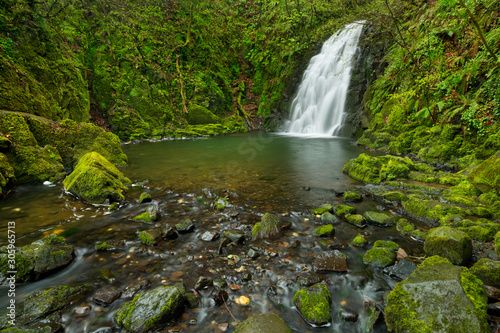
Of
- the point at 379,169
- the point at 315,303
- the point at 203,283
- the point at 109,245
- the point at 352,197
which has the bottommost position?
the point at 109,245

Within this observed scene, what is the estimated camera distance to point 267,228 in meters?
3.62

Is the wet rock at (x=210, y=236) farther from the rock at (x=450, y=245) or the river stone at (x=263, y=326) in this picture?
the rock at (x=450, y=245)

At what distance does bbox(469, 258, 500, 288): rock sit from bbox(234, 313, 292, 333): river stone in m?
2.24

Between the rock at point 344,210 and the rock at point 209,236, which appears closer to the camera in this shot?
the rock at point 209,236

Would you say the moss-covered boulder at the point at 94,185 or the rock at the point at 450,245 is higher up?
the rock at the point at 450,245

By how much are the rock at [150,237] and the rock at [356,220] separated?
3395 mm

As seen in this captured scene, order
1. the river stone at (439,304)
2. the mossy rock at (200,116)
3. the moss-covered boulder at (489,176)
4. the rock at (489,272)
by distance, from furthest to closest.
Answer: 1. the mossy rock at (200,116)
2. the moss-covered boulder at (489,176)
3. the rock at (489,272)
4. the river stone at (439,304)

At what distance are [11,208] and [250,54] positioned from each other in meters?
28.5

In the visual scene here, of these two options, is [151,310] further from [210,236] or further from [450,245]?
[450,245]

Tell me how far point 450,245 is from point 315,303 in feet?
6.71

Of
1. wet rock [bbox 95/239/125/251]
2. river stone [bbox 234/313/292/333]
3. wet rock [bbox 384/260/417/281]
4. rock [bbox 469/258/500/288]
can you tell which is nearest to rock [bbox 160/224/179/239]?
wet rock [bbox 95/239/125/251]

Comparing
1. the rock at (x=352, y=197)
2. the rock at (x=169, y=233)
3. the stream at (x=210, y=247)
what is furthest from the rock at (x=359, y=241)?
the rock at (x=169, y=233)

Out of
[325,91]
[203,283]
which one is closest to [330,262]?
[203,283]

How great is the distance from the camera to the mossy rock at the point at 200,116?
66.4ft
